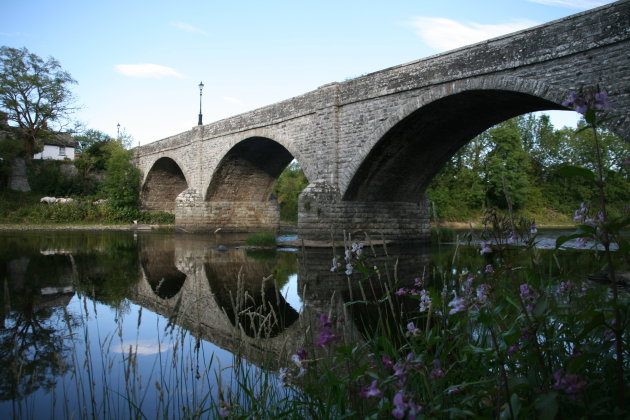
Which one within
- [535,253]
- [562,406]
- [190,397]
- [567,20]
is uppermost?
[567,20]

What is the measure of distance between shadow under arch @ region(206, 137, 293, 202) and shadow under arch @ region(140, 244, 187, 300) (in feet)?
30.1

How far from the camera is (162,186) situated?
116 ft

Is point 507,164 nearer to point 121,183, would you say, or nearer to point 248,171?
point 248,171

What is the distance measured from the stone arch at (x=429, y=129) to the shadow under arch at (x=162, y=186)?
19.9 meters

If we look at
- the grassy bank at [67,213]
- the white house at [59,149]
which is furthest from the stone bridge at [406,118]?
the white house at [59,149]

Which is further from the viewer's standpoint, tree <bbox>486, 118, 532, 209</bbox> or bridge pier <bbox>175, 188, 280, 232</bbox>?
tree <bbox>486, 118, 532, 209</bbox>

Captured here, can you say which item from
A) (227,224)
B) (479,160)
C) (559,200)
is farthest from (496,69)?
(559,200)

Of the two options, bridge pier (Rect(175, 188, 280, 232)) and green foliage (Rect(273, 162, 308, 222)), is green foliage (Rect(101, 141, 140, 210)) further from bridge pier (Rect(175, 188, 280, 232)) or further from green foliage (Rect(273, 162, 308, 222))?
green foliage (Rect(273, 162, 308, 222))

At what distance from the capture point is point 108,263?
449 inches

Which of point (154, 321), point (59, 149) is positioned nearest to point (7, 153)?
point (59, 149)

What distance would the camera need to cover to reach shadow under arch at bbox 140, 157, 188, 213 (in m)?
33.7

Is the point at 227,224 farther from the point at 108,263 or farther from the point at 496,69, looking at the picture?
the point at 496,69

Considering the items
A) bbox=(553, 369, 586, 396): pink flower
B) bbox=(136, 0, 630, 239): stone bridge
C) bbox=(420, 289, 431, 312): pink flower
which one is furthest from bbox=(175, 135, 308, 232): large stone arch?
bbox=(553, 369, 586, 396): pink flower

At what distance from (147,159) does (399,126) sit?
79.0ft
